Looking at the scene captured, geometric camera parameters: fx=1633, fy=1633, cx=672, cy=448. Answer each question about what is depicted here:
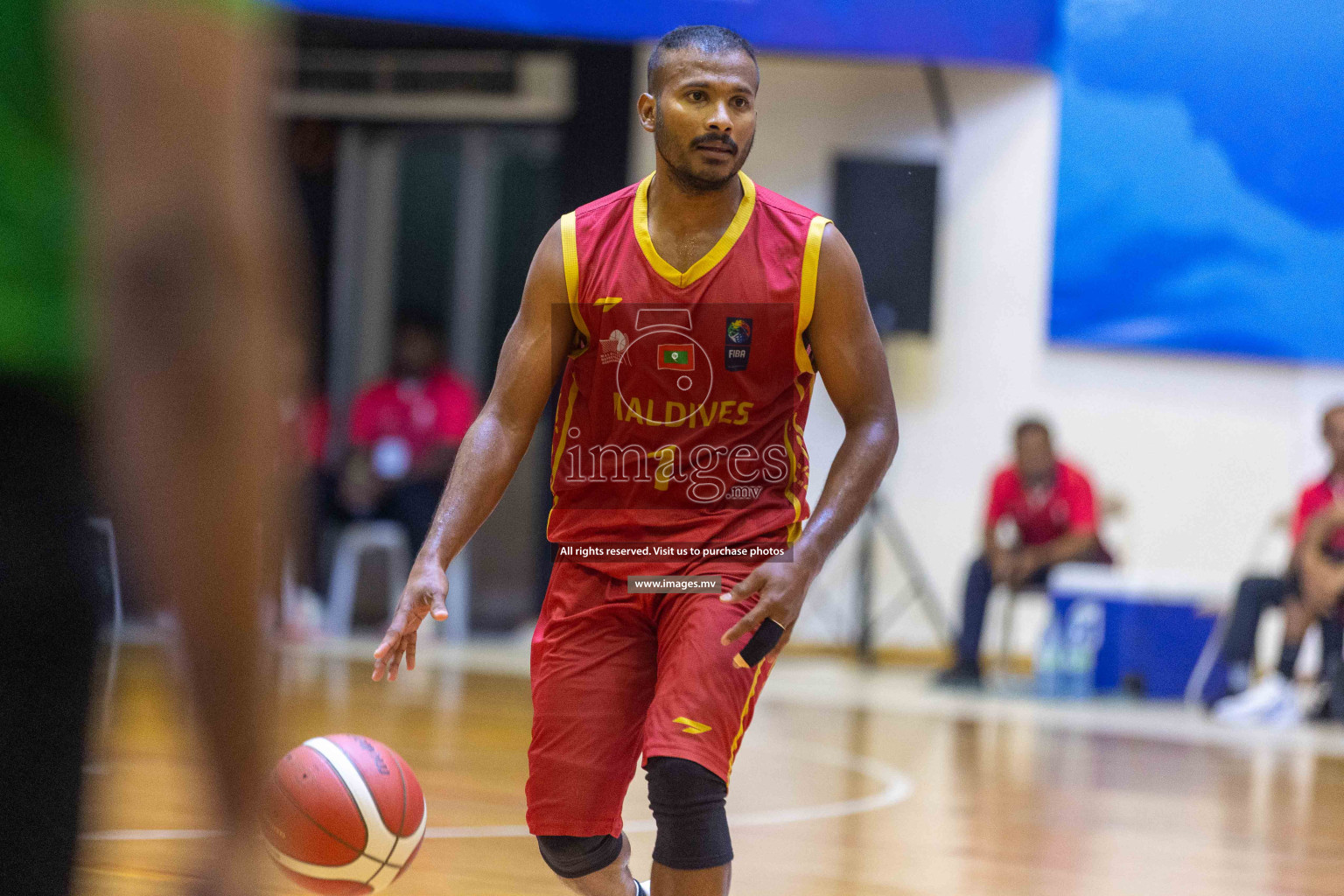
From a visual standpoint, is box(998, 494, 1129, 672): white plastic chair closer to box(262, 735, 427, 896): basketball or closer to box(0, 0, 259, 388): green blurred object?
box(262, 735, 427, 896): basketball

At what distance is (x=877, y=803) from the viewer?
5.51 meters

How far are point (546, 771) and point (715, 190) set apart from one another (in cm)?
106

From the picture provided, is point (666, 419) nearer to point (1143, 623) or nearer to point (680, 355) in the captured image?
point (680, 355)

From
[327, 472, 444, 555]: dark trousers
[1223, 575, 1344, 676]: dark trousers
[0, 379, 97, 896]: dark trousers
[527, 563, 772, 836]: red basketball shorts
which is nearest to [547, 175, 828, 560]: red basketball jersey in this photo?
[527, 563, 772, 836]: red basketball shorts

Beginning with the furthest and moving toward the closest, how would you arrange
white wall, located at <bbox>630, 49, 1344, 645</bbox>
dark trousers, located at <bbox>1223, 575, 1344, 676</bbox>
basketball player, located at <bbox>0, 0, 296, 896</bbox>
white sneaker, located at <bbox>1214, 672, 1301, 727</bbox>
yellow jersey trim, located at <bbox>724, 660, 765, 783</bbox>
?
white wall, located at <bbox>630, 49, 1344, 645</bbox>, dark trousers, located at <bbox>1223, 575, 1344, 676</bbox>, white sneaker, located at <bbox>1214, 672, 1301, 727</bbox>, yellow jersey trim, located at <bbox>724, 660, 765, 783</bbox>, basketball player, located at <bbox>0, 0, 296, 896</bbox>

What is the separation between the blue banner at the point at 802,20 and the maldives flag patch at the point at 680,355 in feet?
21.0

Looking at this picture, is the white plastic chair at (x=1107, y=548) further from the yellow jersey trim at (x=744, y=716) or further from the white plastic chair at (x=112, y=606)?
the white plastic chair at (x=112, y=606)

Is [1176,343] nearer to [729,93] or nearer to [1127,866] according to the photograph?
[1127,866]

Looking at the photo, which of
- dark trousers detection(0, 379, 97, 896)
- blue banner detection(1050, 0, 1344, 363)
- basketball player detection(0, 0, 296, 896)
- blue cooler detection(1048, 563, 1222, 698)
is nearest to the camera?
basketball player detection(0, 0, 296, 896)

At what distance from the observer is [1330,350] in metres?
10.2

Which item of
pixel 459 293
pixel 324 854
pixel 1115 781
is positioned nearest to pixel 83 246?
pixel 324 854

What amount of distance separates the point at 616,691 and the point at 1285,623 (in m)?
6.65

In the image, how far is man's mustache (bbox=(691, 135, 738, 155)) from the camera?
2.81m

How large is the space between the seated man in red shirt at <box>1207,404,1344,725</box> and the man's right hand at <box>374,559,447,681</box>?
667 cm
